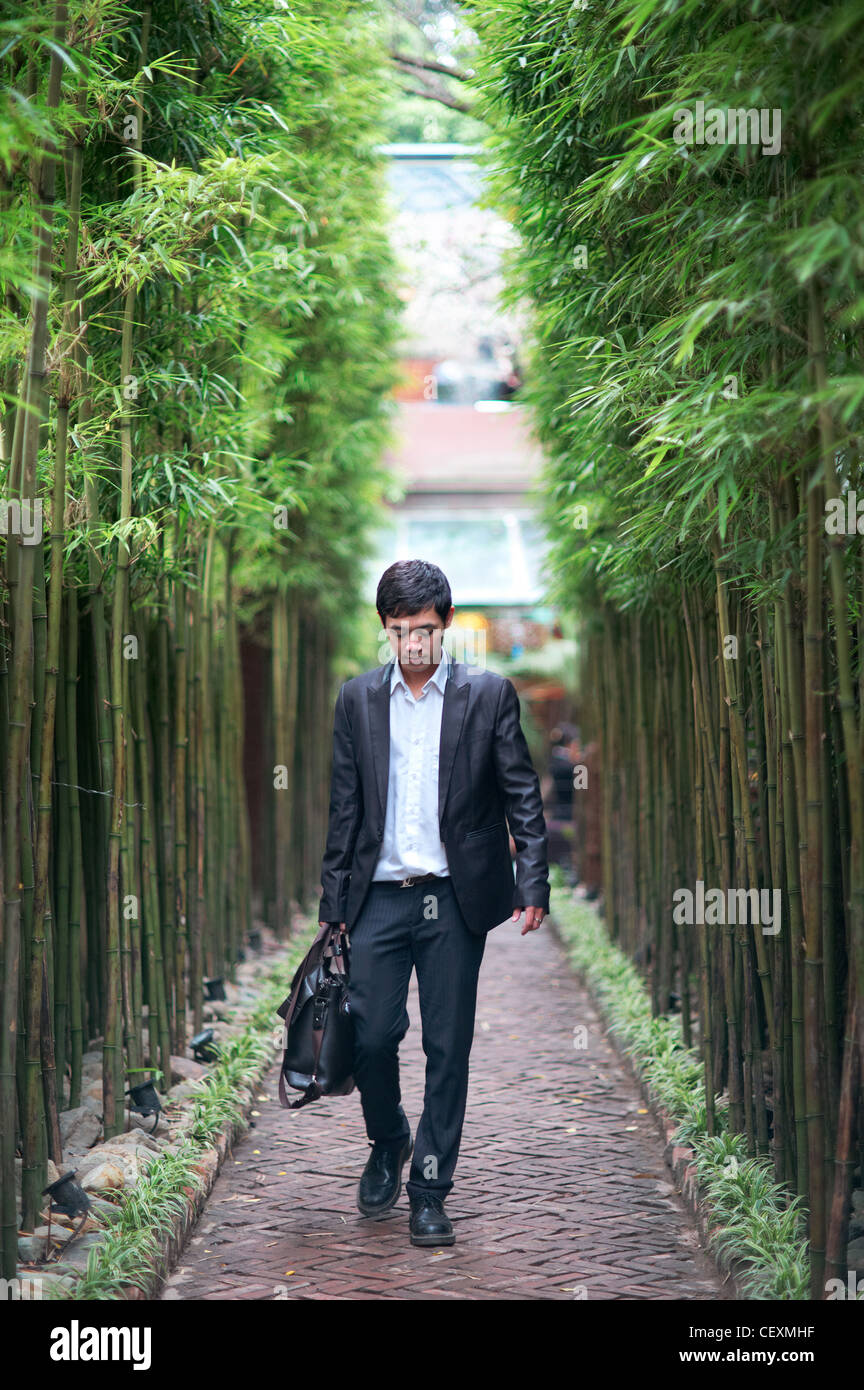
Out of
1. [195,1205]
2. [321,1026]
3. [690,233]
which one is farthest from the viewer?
[195,1205]

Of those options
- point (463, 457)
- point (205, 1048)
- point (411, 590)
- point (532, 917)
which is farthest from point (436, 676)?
point (463, 457)

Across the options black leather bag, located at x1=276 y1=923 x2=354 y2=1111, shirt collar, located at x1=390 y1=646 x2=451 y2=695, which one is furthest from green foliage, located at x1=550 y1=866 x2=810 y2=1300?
shirt collar, located at x1=390 y1=646 x2=451 y2=695

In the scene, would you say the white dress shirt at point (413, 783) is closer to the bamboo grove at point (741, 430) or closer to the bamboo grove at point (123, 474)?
the bamboo grove at point (741, 430)

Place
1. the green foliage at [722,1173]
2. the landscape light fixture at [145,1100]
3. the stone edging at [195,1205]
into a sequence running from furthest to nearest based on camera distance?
the landscape light fixture at [145,1100] < the stone edging at [195,1205] < the green foliage at [722,1173]

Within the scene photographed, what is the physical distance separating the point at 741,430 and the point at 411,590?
0.93m

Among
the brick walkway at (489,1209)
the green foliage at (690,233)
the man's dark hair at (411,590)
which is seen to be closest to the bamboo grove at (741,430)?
the green foliage at (690,233)

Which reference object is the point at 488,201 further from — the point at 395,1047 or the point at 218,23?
the point at 395,1047

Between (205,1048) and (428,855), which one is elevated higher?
(428,855)

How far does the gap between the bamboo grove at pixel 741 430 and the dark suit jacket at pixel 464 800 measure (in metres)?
0.55

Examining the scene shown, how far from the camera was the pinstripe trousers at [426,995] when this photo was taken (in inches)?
120

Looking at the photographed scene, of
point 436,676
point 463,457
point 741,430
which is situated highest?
point 463,457

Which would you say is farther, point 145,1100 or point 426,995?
point 145,1100

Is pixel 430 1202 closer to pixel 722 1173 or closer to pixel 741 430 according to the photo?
pixel 722 1173

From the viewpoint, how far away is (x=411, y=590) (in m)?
3.01
